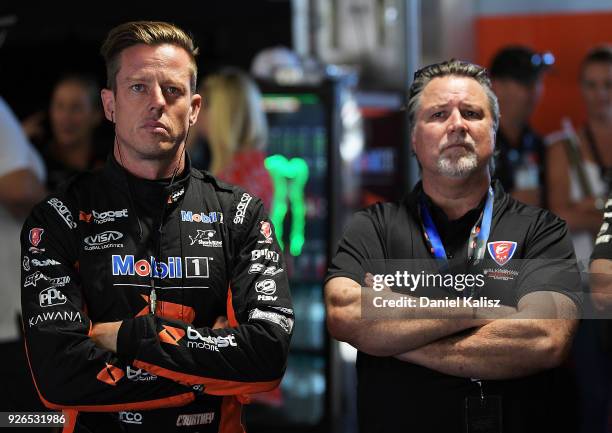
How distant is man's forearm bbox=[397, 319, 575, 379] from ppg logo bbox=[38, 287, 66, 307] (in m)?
1.02

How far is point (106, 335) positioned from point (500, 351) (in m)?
1.07

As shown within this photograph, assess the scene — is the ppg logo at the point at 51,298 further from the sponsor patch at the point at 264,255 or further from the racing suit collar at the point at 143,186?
the sponsor patch at the point at 264,255

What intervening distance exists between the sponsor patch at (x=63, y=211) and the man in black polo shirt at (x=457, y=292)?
77cm

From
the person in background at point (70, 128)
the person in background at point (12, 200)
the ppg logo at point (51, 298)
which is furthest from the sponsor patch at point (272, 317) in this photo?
the person in background at point (70, 128)

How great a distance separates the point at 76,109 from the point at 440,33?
83.3 inches

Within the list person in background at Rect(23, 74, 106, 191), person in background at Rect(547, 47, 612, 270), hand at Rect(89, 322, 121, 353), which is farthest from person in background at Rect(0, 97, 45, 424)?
person in background at Rect(547, 47, 612, 270)

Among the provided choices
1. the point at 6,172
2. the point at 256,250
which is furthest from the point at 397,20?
the point at 256,250

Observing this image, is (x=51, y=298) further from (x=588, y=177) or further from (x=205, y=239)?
(x=588, y=177)

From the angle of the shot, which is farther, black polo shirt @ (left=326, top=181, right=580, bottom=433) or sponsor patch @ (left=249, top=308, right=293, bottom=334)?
black polo shirt @ (left=326, top=181, right=580, bottom=433)

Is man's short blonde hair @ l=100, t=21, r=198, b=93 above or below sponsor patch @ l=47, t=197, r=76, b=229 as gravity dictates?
above

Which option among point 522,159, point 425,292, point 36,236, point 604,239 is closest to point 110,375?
point 36,236

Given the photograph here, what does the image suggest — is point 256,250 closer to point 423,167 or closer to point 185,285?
point 185,285

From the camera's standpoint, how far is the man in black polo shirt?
8.98 ft

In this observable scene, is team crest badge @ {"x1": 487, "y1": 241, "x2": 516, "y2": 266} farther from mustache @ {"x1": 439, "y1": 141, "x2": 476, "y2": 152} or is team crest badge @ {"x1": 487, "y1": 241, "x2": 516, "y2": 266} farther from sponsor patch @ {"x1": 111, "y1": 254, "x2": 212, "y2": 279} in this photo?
sponsor patch @ {"x1": 111, "y1": 254, "x2": 212, "y2": 279}
